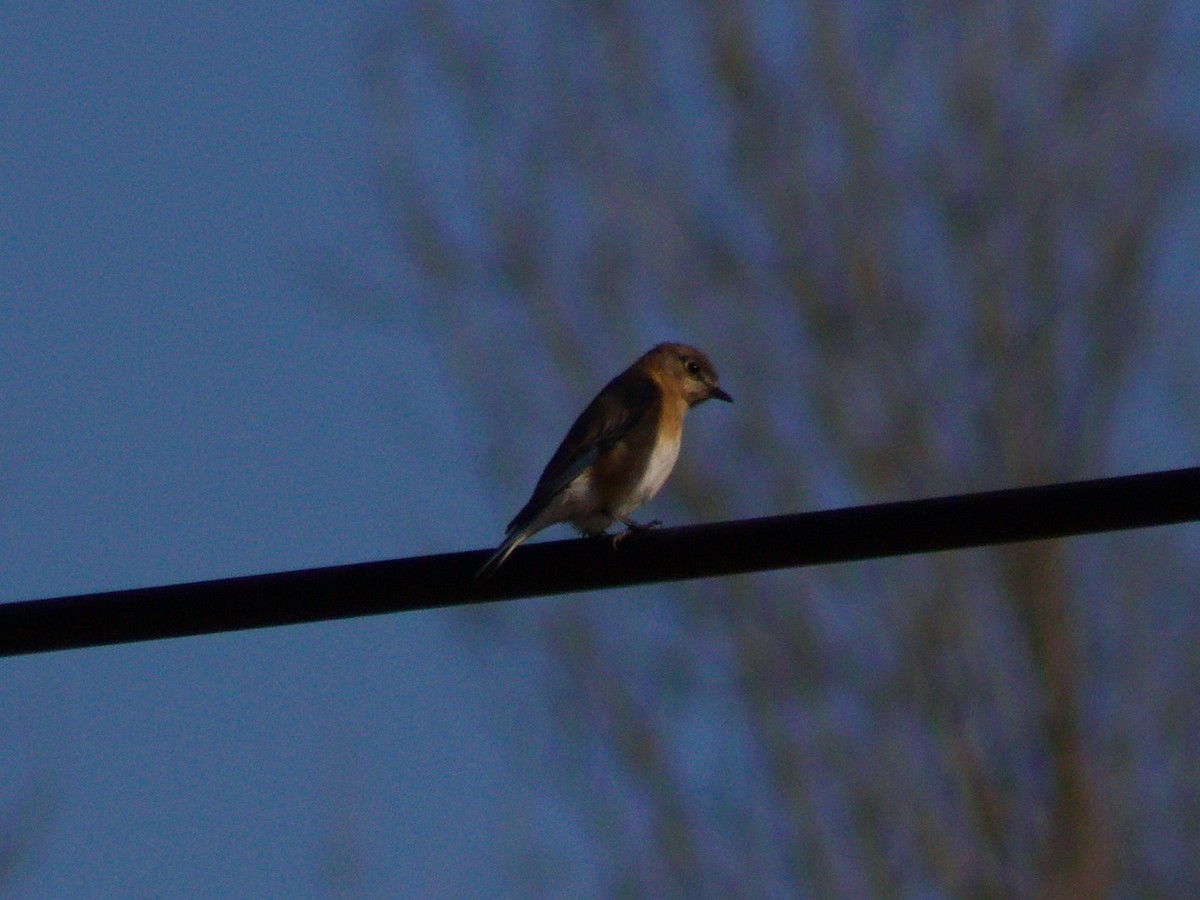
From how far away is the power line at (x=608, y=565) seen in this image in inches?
135

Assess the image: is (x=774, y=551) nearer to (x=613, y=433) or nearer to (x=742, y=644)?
(x=613, y=433)

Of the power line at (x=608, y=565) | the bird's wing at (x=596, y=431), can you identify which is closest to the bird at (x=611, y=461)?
the bird's wing at (x=596, y=431)

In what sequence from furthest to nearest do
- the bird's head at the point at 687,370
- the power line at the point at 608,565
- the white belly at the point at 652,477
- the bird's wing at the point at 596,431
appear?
1. the bird's head at the point at 687,370
2. the white belly at the point at 652,477
3. the bird's wing at the point at 596,431
4. the power line at the point at 608,565

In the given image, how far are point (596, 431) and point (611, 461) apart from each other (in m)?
0.17

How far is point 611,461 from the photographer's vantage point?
20.4ft

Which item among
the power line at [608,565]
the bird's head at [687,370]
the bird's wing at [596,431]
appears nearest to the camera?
the power line at [608,565]

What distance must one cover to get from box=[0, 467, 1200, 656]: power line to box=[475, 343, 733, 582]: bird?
5.87 feet

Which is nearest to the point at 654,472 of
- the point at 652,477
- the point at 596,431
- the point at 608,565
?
the point at 652,477

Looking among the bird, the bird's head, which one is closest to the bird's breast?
the bird

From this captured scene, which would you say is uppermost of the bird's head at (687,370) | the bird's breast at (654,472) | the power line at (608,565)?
the power line at (608,565)

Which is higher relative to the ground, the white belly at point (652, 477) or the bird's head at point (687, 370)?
the white belly at point (652, 477)

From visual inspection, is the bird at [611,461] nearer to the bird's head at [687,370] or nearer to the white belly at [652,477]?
the white belly at [652,477]

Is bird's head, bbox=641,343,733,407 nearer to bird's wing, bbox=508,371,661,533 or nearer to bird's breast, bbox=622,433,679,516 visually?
bird's wing, bbox=508,371,661,533

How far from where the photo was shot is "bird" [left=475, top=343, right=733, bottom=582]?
19.4 feet
